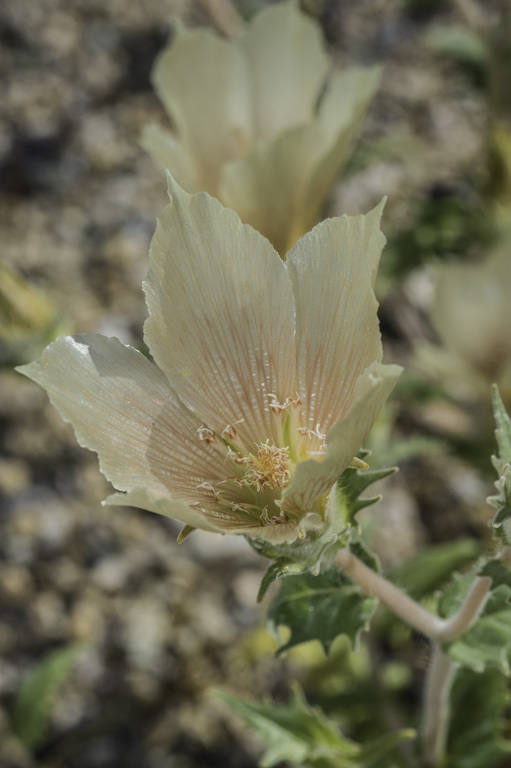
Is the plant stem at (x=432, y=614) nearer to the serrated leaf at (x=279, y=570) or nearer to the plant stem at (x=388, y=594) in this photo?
the plant stem at (x=388, y=594)

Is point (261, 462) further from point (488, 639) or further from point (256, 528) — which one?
point (488, 639)

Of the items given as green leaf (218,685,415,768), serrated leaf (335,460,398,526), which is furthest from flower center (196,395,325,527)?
green leaf (218,685,415,768)

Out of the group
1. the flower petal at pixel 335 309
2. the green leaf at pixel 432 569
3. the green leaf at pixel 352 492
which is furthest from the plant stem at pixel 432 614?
the green leaf at pixel 432 569

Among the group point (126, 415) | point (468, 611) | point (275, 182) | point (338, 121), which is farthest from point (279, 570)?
point (338, 121)

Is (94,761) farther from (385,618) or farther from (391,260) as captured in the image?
(391,260)

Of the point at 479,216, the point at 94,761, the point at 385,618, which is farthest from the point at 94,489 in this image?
the point at 479,216
